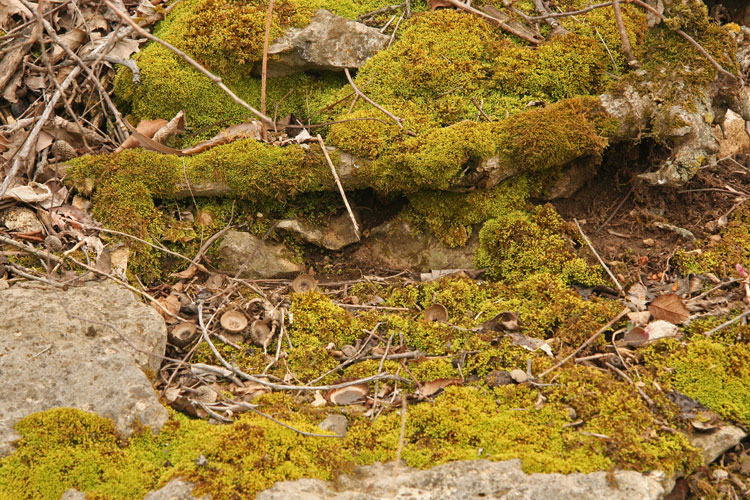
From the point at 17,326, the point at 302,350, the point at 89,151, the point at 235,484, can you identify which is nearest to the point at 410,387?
the point at 302,350

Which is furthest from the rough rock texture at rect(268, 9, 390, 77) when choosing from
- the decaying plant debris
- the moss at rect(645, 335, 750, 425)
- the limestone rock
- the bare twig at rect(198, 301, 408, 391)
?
the limestone rock

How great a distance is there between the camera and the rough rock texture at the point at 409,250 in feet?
15.1

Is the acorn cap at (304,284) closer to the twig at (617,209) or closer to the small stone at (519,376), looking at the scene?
the small stone at (519,376)

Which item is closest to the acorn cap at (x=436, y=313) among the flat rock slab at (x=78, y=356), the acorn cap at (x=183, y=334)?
the acorn cap at (x=183, y=334)

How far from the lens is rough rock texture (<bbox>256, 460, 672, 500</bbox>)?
2670mm

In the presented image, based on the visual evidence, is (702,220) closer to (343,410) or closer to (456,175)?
(456,175)

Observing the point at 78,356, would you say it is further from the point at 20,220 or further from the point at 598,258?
the point at 598,258

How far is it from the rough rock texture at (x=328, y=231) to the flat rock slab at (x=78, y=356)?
1.27m

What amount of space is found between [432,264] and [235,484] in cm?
238

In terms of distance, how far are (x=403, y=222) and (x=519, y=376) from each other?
1.75m

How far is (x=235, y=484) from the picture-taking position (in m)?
2.72

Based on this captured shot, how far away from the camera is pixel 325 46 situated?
502 centimetres

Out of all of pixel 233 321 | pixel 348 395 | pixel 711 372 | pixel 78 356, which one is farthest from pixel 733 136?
pixel 78 356

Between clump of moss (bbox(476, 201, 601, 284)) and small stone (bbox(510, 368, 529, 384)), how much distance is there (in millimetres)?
1029
